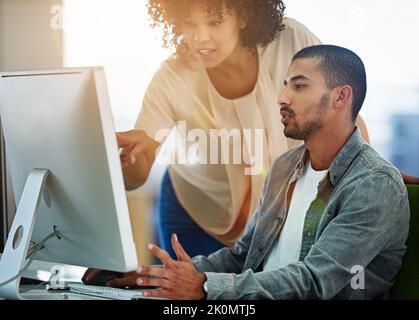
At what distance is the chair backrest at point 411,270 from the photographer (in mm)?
2402

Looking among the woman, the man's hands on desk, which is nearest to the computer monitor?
the man's hands on desk

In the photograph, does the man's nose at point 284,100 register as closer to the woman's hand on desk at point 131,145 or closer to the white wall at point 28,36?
the woman's hand on desk at point 131,145

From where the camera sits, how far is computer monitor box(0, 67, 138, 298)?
5.70 feet

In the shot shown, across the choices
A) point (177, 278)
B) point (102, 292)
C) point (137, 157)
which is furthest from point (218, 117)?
point (102, 292)

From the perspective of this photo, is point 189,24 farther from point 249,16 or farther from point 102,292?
point 102,292

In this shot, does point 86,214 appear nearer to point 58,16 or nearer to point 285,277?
point 285,277

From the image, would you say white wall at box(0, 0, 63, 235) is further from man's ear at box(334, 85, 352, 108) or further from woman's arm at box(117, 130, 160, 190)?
man's ear at box(334, 85, 352, 108)

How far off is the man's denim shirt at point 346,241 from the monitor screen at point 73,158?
0.61m

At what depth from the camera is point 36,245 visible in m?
2.01

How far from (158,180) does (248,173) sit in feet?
1.20

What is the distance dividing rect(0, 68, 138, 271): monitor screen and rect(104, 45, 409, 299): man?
0.34m

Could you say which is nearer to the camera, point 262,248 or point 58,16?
point 262,248

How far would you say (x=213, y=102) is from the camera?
104 inches
